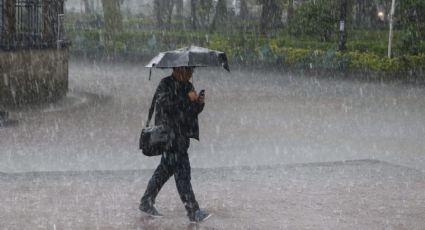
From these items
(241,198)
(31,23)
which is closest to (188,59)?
(241,198)

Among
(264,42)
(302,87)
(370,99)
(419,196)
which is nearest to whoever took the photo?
(419,196)

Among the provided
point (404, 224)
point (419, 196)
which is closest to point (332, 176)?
point (419, 196)

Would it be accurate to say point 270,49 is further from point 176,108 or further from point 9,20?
point 176,108

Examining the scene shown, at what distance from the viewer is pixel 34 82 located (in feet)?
57.7

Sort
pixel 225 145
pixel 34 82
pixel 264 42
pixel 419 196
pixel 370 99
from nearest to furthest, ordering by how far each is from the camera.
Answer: pixel 419 196 < pixel 225 145 < pixel 34 82 < pixel 370 99 < pixel 264 42

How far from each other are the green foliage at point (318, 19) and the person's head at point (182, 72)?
2591 cm

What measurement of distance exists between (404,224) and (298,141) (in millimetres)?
5316

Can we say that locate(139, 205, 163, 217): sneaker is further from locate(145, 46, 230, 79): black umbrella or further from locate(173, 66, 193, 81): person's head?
locate(145, 46, 230, 79): black umbrella

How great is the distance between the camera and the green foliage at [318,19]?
3331cm

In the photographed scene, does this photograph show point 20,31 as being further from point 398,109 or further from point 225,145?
point 398,109

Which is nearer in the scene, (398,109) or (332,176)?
(332,176)

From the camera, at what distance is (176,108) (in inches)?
309

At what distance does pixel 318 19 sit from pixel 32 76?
739 inches

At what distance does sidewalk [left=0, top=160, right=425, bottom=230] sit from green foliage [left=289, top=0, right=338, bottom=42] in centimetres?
2263
